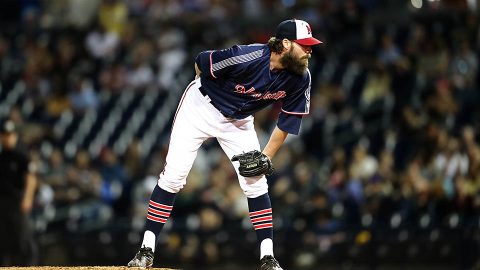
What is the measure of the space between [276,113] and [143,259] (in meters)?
7.40

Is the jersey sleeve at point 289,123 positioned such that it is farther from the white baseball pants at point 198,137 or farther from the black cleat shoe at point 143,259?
the black cleat shoe at point 143,259

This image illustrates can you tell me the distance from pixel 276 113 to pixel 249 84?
23.7 ft

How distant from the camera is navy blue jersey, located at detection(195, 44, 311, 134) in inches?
278

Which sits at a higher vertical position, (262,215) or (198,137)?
(198,137)

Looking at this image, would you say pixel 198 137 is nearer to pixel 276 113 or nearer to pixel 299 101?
pixel 299 101

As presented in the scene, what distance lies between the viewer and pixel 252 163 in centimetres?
699

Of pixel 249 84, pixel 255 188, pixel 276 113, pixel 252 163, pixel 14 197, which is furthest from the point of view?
pixel 276 113

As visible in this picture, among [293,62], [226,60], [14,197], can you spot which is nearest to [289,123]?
[293,62]

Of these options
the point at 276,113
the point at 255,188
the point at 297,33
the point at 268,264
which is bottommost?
the point at 268,264

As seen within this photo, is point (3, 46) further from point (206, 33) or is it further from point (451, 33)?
point (451, 33)

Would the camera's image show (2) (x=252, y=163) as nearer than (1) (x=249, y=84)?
Yes

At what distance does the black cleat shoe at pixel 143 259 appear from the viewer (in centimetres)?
709

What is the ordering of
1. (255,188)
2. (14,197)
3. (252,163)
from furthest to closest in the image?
1. (14,197)
2. (255,188)
3. (252,163)

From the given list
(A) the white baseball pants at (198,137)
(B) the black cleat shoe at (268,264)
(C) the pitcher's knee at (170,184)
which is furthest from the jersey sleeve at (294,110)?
(B) the black cleat shoe at (268,264)
